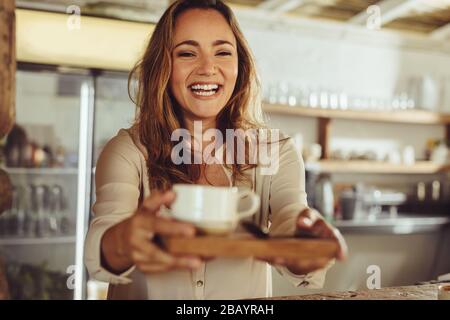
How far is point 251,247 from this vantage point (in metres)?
0.67

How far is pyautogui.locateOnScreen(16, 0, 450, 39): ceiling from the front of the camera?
9.38 feet

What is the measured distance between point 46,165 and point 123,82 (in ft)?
1.85

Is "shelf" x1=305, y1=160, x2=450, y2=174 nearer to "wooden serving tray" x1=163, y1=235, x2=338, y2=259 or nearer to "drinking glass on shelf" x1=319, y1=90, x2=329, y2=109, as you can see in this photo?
"drinking glass on shelf" x1=319, y1=90, x2=329, y2=109

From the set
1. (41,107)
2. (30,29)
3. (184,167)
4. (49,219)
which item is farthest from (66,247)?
(184,167)

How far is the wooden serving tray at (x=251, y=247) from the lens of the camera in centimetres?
65

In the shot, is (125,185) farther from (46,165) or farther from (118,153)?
(46,165)

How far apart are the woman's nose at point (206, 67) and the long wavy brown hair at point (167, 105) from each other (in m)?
0.06

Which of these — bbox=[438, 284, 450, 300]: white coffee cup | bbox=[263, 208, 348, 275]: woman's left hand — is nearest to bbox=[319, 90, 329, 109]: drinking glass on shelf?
bbox=[438, 284, 450, 300]: white coffee cup

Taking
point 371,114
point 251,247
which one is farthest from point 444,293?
point 371,114

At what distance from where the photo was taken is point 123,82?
298 centimetres

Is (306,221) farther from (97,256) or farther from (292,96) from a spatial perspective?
(292,96)

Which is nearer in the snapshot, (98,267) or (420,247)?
(98,267)

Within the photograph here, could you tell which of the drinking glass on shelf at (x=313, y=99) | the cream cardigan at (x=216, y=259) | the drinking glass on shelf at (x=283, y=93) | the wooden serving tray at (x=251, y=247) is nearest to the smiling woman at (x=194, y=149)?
the cream cardigan at (x=216, y=259)

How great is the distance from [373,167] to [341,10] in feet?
3.27
